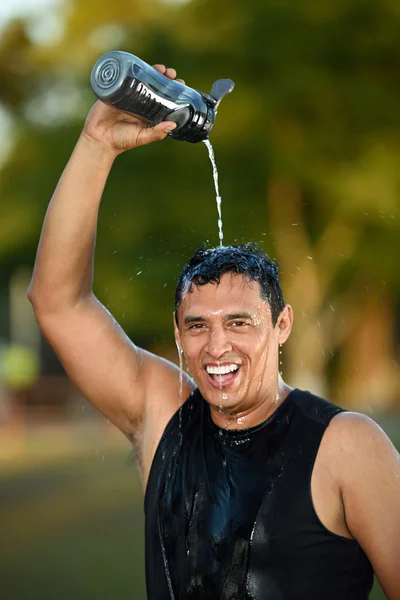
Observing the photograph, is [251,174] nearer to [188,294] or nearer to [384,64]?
[384,64]

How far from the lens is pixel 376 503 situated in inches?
103

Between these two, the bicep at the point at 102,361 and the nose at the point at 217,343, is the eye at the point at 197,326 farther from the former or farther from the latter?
the bicep at the point at 102,361

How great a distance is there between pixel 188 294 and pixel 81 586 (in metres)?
4.40

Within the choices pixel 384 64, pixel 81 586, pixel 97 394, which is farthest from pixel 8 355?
pixel 97 394

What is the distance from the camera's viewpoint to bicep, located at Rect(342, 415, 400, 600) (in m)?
2.62

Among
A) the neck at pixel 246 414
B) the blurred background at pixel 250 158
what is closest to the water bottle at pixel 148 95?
the neck at pixel 246 414

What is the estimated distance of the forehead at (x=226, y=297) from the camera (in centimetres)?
Result: 297

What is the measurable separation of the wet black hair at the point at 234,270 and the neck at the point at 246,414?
0.83ft

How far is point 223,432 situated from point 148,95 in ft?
3.20

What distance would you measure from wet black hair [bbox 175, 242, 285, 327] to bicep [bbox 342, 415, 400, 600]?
1.86 ft

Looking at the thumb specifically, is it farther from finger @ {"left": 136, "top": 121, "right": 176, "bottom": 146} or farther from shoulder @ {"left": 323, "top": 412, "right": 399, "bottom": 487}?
shoulder @ {"left": 323, "top": 412, "right": 399, "bottom": 487}

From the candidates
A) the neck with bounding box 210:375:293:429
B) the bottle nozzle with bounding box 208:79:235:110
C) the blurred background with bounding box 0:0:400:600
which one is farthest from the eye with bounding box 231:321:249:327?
the blurred background with bounding box 0:0:400:600

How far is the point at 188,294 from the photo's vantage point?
305 cm

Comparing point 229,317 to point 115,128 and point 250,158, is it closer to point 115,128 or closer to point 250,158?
point 115,128
